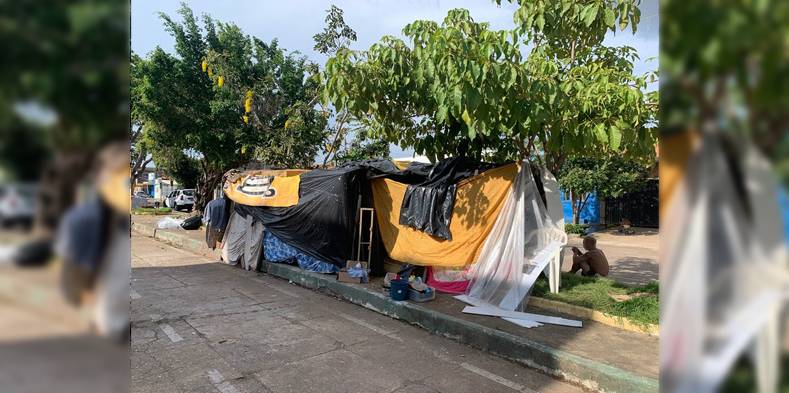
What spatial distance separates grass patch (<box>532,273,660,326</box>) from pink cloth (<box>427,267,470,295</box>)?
97cm

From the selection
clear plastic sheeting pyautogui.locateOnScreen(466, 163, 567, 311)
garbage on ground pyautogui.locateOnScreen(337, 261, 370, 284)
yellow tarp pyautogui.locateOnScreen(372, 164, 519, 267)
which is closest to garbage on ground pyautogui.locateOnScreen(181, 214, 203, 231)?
garbage on ground pyautogui.locateOnScreen(337, 261, 370, 284)

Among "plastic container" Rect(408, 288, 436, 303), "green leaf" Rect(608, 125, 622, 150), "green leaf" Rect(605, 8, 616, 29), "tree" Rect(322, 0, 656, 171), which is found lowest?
"plastic container" Rect(408, 288, 436, 303)

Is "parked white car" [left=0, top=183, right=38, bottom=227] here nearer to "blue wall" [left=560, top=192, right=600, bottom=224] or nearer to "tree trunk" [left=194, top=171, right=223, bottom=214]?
"tree trunk" [left=194, top=171, right=223, bottom=214]

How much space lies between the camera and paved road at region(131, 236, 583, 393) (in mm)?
3717

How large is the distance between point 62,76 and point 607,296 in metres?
6.20

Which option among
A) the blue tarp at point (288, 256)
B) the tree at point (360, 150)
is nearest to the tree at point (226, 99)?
the tree at point (360, 150)

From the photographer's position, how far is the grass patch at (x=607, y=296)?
16.2 ft

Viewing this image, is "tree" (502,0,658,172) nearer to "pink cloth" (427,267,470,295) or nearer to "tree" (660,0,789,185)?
"pink cloth" (427,267,470,295)

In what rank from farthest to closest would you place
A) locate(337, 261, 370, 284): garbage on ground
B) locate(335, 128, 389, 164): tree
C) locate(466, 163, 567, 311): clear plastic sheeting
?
locate(335, 128, 389, 164): tree < locate(337, 261, 370, 284): garbage on ground < locate(466, 163, 567, 311): clear plastic sheeting

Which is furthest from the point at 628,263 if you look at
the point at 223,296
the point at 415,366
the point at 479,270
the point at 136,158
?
the point at 136,158

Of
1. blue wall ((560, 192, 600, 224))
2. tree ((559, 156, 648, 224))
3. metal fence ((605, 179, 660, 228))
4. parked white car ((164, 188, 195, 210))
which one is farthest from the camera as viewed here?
parked white car ((164, 188, 195, 210))

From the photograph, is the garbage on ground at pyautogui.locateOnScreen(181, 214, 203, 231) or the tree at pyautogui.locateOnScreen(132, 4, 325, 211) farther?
the garbage on ground at pyautogui.locateOnScreen(181, 214, 203, 231)

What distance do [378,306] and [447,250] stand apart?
1222 mm

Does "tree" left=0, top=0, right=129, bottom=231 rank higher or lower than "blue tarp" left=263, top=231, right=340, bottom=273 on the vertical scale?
higher
